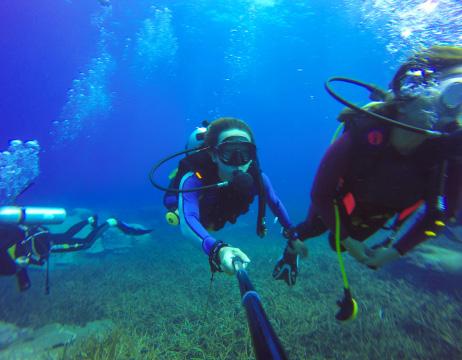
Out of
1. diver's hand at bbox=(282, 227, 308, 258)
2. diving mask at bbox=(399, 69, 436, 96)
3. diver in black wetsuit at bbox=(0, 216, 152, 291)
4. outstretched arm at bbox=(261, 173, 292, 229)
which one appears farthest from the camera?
diver in black wetsuit at bbox=(0, 216, 152, 291)

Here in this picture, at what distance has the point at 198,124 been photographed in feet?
114

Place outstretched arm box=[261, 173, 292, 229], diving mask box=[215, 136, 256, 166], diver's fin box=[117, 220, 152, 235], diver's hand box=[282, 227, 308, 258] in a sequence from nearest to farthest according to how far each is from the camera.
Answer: diving mask box=[215, 136, 256, 166] → diver's hand box=[282, 227, 308, 258] → outstretched arm box=[261, 173, 292, 229] → diver's fin box=[117, 220, 152, 235]

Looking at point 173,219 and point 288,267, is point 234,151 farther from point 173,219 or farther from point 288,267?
point 288,267

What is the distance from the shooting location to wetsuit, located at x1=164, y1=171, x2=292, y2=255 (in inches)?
122

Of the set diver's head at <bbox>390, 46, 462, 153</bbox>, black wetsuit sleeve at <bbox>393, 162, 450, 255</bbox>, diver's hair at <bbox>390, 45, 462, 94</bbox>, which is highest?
diver's hair at <bbox>390, 45, 462, 94</bbox>

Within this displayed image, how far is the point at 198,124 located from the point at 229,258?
110 feet

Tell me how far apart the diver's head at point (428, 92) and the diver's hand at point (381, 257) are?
3.17 ft

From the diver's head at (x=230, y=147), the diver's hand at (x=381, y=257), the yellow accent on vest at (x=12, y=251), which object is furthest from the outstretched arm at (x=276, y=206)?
the yellow accent on vest at (x=12, y=251)

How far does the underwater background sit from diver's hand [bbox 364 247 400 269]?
3.63 meters

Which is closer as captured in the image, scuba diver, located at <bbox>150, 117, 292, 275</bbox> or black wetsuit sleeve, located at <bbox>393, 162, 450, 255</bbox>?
black wetsuit sleeve, located at <bbox>393, 162, 450, 255</bbox>

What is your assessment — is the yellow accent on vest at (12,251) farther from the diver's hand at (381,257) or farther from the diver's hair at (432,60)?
the diver's hair at (432,60)

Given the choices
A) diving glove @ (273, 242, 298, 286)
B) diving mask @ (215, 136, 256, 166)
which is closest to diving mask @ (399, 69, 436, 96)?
diving mask @ (215, 136, 256, 166)

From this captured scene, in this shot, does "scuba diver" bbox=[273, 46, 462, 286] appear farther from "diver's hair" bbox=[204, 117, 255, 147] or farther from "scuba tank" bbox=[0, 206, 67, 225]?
"scuba tank" bbox=[0, 206, 67, 225]

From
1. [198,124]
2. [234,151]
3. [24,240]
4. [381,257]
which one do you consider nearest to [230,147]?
[234,151]
